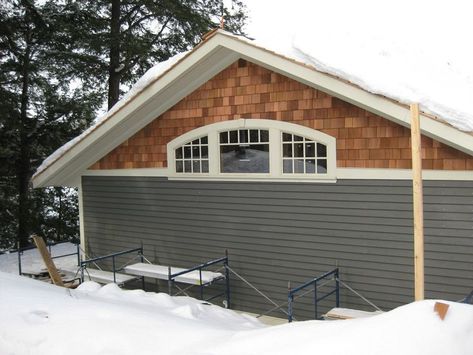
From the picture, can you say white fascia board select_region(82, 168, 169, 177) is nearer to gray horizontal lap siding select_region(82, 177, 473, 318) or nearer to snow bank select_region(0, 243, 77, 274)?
gray horizontal lap siding select_region(82, 177, 473, 318)

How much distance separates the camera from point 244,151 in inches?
336

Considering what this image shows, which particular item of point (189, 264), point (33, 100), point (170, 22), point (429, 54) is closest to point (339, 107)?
point (429, 54)

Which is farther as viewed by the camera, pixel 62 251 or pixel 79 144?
pixel 62 251

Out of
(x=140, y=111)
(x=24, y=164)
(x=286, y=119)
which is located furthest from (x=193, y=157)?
(x=24, y=164)

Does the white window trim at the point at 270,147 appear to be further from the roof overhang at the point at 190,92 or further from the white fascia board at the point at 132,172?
the roof overhang at the point at 190,92

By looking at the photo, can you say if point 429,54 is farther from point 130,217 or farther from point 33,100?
point 33,100

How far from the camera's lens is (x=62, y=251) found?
14.2m

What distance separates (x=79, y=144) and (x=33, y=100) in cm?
919

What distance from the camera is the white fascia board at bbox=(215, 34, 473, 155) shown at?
19.7 feet

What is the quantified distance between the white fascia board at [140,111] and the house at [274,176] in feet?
0.09

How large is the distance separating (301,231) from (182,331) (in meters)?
4.02

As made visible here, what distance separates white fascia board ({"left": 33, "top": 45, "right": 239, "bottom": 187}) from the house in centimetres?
3

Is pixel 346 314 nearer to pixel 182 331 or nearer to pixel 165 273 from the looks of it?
pixel 182 331

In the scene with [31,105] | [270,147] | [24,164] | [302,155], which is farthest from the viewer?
[31,105]
